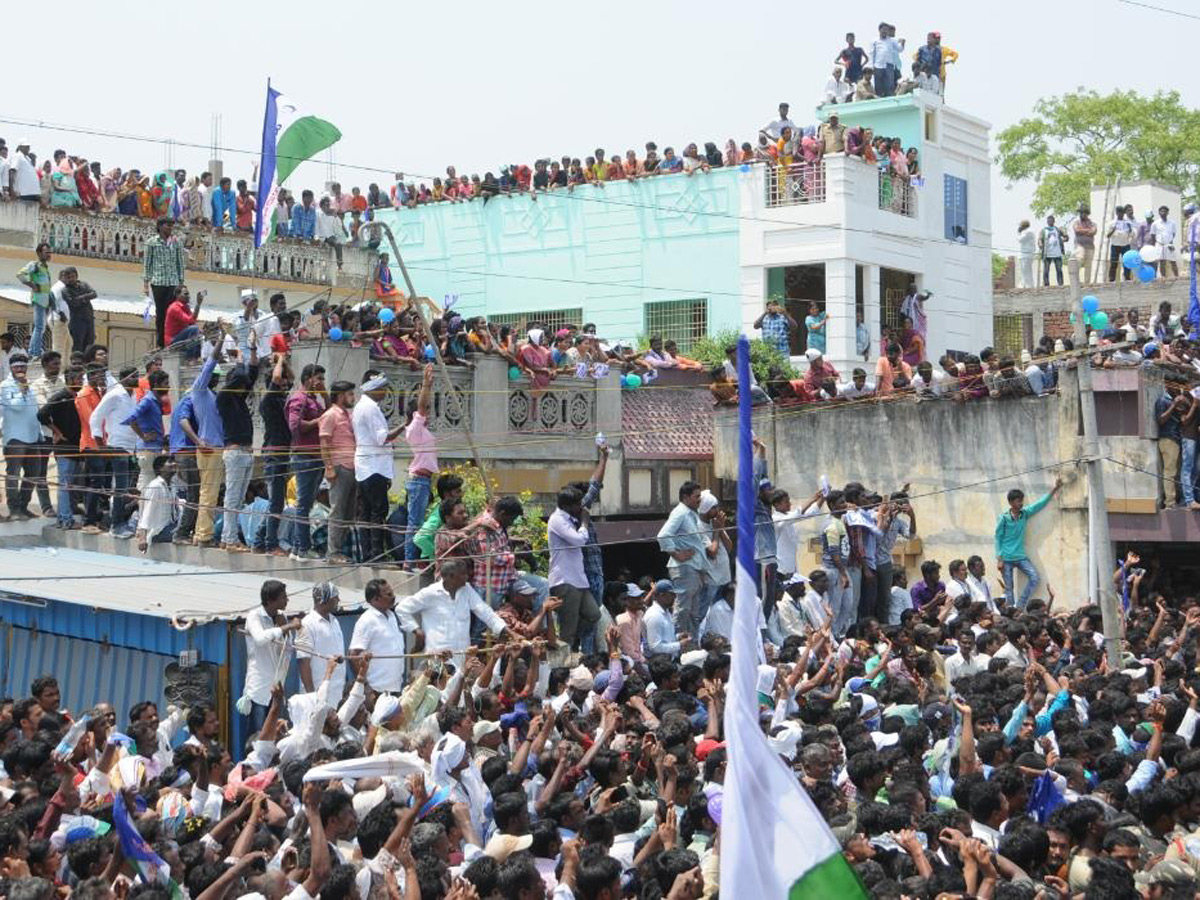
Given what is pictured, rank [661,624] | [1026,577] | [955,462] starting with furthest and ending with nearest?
1. [955,462]
2. [1026,577]
3. [661,624]

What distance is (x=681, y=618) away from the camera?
1370 centimetres

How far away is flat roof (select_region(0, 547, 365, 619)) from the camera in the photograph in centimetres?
1221

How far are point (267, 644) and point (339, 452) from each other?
9.29 feet

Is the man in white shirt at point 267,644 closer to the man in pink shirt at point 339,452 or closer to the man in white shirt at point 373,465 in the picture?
the man in white shirt at point 373,465

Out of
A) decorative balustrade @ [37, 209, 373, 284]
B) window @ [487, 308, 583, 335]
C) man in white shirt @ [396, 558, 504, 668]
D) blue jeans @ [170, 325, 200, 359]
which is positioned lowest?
man in white shirt @ [396, 558, 504, 668]

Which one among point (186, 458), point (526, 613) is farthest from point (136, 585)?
point (526, 613)

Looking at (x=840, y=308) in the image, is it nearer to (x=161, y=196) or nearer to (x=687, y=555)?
(x=161, y=196)

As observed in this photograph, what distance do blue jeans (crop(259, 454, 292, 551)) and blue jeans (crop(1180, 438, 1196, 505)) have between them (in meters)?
8.96

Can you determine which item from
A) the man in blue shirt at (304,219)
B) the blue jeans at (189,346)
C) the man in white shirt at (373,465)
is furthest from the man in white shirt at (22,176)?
the man in white shirt at (373,465)

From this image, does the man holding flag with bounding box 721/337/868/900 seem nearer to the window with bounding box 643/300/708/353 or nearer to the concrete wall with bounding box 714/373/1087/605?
the concrete wall with bounding box 714/373/1087/605

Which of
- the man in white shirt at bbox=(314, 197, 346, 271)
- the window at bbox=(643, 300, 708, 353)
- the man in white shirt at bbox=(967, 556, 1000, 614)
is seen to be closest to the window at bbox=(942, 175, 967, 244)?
the window at bbox=(643, 300, 708, 353)

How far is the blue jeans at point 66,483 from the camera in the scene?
1559cm

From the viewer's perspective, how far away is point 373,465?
13.2m

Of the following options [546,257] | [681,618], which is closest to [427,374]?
[681,618]
